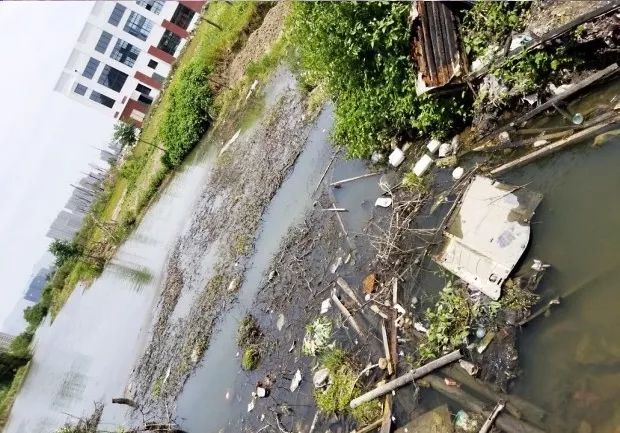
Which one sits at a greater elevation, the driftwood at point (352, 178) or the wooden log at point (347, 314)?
the driftwood at point (352, 178)

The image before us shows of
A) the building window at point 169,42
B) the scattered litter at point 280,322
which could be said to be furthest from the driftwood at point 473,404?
the building window at point 169,42

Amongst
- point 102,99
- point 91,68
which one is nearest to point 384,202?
point 91,68

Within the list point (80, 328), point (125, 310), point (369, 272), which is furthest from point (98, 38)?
point (369, 272)

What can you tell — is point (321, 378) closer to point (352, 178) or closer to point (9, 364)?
point (352, 178)

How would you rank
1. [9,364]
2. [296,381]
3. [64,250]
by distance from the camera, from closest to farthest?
[296,381]
[64,250]
[9,364]

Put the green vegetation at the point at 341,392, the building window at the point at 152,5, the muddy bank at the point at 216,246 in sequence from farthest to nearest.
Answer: the building window at the point at 152,5
the muddy bank at the point at 216,246
the green vegetation at the point at 341,392

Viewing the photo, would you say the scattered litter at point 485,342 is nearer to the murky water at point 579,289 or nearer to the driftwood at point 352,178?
the murky water at point 579,289
